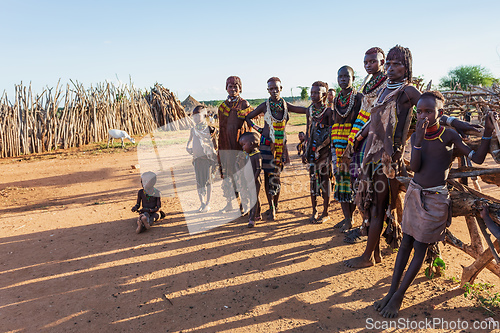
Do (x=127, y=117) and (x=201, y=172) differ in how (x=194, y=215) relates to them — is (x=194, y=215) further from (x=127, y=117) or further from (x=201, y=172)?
(x=127, y=117)

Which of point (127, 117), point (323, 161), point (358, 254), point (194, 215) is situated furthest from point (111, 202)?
point (127, 117)

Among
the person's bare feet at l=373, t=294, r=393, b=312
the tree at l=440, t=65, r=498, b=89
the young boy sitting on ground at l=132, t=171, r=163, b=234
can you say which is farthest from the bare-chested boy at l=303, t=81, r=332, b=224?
the tree at l=440, t=65, r=498, b=89

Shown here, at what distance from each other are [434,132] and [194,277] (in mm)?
2632

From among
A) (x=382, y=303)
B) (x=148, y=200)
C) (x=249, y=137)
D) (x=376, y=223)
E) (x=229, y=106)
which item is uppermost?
(x=229, y=106)

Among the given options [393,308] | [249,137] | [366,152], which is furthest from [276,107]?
[393,308]

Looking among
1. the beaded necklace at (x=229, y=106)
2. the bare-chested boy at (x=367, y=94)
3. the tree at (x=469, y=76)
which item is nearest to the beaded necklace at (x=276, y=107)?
the beaded necklace at (x=229, y=106)

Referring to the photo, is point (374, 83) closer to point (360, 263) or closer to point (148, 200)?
point (360, 263)

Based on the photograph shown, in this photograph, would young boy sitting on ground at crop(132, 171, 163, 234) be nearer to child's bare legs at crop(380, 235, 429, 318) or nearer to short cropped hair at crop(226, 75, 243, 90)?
short cropped hair at crop(226, 75, 243, 90)

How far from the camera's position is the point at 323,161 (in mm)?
4316

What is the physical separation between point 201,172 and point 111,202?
214cm

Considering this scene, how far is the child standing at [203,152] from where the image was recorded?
200 inches

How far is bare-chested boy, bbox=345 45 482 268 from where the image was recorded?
2639mm

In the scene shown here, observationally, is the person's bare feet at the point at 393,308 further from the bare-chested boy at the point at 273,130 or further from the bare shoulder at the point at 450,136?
the bare-chested boy at the point at 273,130

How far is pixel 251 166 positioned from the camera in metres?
4.66
